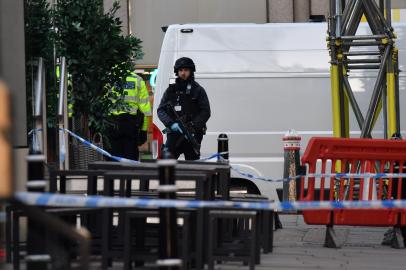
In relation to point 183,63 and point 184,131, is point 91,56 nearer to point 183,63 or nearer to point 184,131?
point 183,63

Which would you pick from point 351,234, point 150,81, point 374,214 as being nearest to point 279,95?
point 351,234

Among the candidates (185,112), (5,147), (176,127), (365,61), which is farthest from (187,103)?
(5,147)

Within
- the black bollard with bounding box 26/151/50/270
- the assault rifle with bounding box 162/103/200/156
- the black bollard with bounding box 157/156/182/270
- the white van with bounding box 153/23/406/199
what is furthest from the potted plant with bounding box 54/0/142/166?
the black bollard with bounding box 157/156/182/270

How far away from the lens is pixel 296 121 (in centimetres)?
1469

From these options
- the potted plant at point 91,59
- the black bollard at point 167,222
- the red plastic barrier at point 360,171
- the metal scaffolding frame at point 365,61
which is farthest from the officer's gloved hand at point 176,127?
the black bollard at point 167,222

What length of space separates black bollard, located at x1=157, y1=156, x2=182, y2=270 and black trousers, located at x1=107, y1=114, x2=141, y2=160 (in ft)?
33.8

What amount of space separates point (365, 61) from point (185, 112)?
229 centimetres

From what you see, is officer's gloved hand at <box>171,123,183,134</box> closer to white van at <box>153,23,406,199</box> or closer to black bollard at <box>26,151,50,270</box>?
white van at <box>153,23,406,199</box>

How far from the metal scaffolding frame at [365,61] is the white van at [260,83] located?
5.60 feet

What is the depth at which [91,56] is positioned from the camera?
15188 millimetres

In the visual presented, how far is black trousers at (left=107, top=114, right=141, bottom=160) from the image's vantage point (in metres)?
16.2

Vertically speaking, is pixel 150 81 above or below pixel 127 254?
above

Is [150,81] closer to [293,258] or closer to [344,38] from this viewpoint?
[344,38]

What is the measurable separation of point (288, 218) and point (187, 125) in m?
1.93
